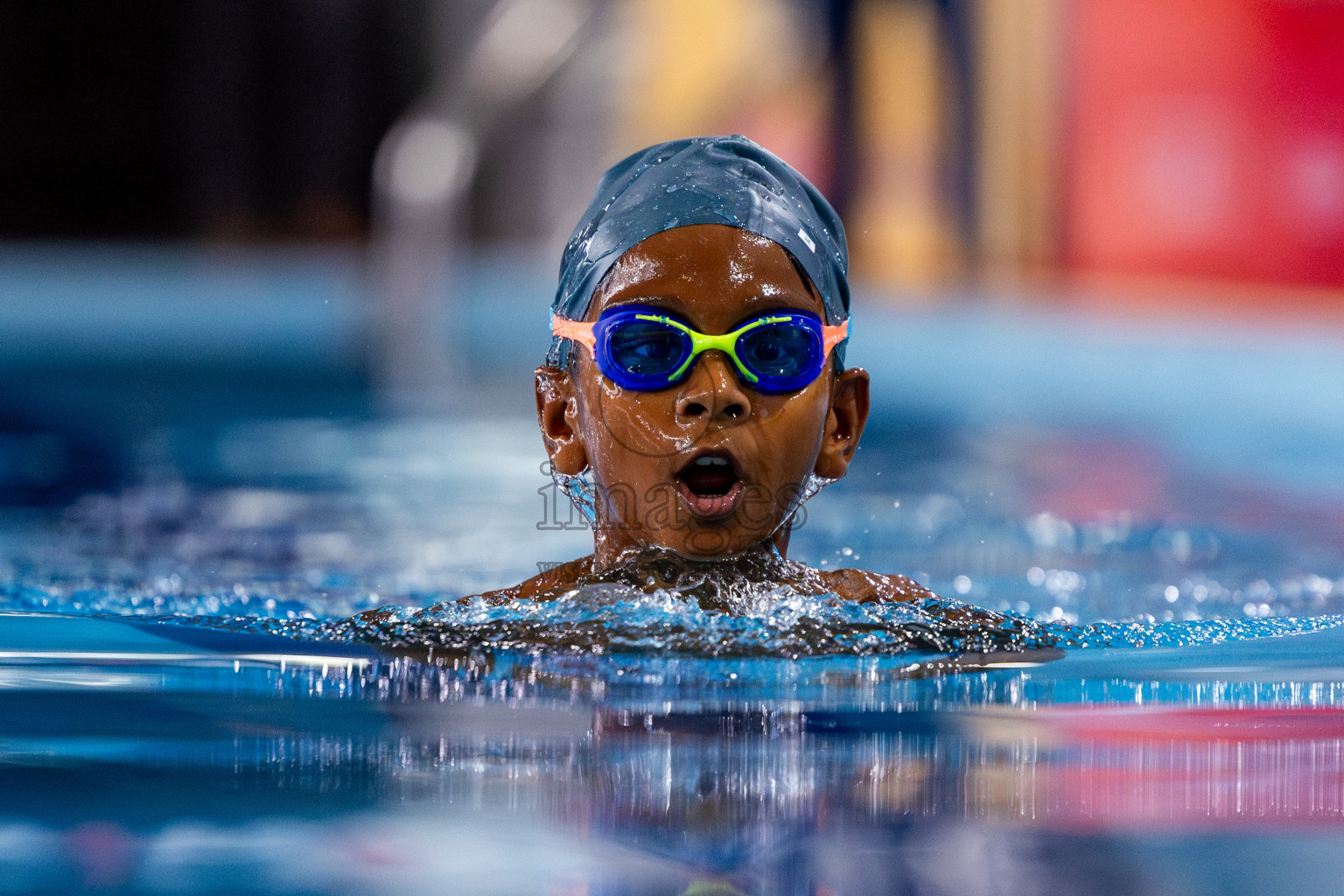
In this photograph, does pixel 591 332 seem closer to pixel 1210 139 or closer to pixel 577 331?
pixel 577 331

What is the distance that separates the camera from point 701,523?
2244 mm

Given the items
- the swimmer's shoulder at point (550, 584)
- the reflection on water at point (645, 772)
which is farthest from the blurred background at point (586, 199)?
the reflection on water at point (645, 772)

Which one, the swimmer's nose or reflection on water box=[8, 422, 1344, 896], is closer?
reflection on water box=[8, 422, 1344, 896]

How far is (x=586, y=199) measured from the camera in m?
14.6

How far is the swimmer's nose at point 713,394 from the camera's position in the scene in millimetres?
2184

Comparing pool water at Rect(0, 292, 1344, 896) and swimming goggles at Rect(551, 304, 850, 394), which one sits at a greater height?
swimming goggles at Rect(551, 304, 850, 394)

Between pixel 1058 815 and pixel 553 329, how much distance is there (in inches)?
47.6

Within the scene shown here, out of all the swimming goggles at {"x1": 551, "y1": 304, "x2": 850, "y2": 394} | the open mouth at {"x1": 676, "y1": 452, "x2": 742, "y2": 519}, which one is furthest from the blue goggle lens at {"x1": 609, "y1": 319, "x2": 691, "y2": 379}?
the open mouth at {"x1": 676, "y1": 452, "x2": 742, "y2": 519}

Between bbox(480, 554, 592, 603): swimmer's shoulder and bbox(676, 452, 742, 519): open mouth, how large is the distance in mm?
306

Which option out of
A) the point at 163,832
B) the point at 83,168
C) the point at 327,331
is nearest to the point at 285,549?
the point at 163,832

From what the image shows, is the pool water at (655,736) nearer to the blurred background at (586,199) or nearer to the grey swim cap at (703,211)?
the grey swim cap at (703,211)

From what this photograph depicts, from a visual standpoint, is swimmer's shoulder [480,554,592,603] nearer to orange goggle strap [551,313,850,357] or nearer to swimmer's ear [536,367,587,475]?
swimmer's ear [536,367,587,475]

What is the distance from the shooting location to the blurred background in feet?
21.2

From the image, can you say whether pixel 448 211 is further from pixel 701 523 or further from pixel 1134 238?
pixel 1134 238
